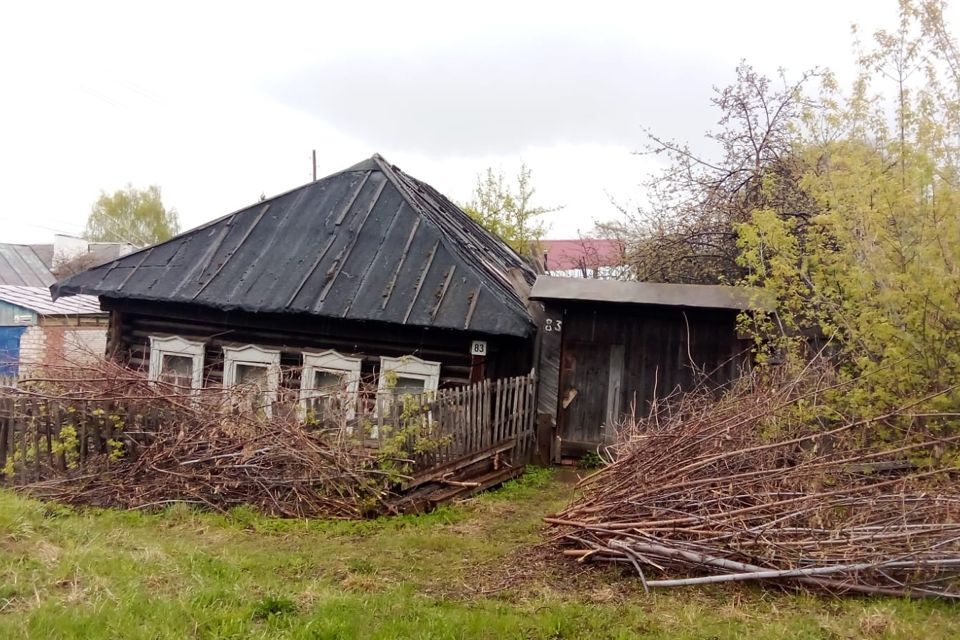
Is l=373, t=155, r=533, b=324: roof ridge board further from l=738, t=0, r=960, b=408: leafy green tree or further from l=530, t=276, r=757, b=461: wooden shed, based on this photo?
l=738, t=0, r=960, b=408: leafy green tree

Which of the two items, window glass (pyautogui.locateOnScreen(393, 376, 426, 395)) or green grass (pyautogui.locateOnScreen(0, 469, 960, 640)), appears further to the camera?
window glass (pyautogui.locateOnScreen(393, 376, 426, 395))

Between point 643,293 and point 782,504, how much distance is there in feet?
17.0

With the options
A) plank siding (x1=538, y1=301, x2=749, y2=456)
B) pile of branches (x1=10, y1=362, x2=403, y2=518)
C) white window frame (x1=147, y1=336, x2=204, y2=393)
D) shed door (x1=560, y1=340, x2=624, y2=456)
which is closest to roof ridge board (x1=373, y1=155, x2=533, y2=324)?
plank siding (x1=538, y1=301, x2=749, y2=456)

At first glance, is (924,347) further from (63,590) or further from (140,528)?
(140,528)

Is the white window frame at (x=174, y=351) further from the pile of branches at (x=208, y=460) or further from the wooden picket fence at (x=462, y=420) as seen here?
the wooden picket fence at (x=462, y=420)

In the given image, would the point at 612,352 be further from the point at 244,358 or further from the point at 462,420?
the point at 244,358

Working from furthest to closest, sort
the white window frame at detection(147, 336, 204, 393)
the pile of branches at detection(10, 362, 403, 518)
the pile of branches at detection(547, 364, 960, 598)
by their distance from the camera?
the white window frame at detection(147, 336, 204, 393), the pile of branches at detection(10, 362, 403, 518), the pile of branches at detection(547, 364, 960, 598)

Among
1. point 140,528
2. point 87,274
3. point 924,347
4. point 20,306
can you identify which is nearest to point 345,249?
point 87,274

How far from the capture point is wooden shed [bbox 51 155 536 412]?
966 cm

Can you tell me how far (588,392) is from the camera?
1000 centimetres

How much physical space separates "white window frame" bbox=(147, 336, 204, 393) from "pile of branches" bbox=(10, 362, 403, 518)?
3146 millimetres

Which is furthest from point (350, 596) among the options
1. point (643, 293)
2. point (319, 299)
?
point (643, 293)

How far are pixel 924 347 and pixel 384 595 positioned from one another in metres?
4.53

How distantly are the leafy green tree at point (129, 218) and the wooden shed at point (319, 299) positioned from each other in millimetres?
45145
